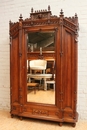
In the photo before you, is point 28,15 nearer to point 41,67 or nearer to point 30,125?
point 41,67

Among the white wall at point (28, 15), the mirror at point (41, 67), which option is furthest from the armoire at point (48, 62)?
the white wall at point (28, 15)

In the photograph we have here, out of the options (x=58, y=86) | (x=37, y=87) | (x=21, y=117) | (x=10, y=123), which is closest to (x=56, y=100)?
(x=58, y=86)

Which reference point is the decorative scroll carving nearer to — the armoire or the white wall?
the armoire

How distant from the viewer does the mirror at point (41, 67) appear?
88.0 inches

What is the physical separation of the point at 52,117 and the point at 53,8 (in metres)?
1.90

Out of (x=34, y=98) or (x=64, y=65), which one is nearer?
(x=64, y=65)

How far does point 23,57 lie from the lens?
92.0 inches

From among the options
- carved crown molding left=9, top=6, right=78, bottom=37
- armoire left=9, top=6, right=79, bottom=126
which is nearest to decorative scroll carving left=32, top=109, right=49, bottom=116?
armoire left=9, top=6, right=79, bottom=126

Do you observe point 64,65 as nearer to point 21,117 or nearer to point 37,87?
point 37,87

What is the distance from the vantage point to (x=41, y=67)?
7.45 ft

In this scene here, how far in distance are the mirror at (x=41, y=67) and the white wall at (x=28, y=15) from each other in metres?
0.56

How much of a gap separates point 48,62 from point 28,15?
3.59 feet

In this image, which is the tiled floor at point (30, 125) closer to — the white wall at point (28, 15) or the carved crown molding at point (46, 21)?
the white wall at point (28, 15)

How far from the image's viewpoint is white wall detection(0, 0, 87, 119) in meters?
2.44
